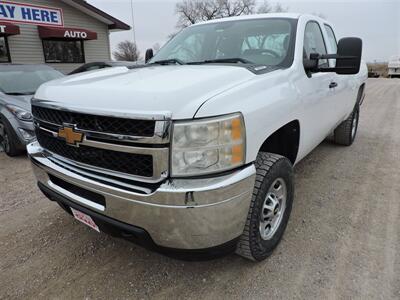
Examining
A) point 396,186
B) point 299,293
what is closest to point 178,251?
point 299,293

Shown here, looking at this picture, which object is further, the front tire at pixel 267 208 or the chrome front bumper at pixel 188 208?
the front tire at pixel 267 208

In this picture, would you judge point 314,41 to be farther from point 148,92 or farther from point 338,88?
point 148,92

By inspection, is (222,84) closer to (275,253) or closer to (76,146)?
(76,146)

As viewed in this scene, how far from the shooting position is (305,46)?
295 cm

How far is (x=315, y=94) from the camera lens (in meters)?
2.88

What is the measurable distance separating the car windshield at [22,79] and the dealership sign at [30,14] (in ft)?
26.0

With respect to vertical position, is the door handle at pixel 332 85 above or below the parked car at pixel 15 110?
above

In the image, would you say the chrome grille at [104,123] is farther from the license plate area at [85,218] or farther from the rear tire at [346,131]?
the rear tire at [346,131]

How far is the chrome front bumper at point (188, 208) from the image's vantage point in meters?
1.67

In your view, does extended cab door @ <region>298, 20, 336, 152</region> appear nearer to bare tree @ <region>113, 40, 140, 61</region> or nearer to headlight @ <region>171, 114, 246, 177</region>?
headlight @ <region>171, 114, 246, 177</region>

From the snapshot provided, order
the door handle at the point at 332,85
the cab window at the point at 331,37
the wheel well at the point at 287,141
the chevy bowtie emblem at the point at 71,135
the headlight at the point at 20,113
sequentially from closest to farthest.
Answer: the chevy bowtie emblem at the point at 71,135 < the wheel well at the point at 287,141 < the door handle at the point at 332,85 < the cab window at the point at 331,37 < the headlight at the point at 20,113

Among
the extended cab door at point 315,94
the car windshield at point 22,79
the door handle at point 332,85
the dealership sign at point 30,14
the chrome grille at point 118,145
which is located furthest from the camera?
the dealership sign at point 30,14

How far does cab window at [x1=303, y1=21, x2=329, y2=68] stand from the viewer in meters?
3.02

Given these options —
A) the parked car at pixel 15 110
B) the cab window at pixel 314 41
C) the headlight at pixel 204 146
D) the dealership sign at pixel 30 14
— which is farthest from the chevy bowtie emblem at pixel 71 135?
the dealership sign at pixel 30 14
